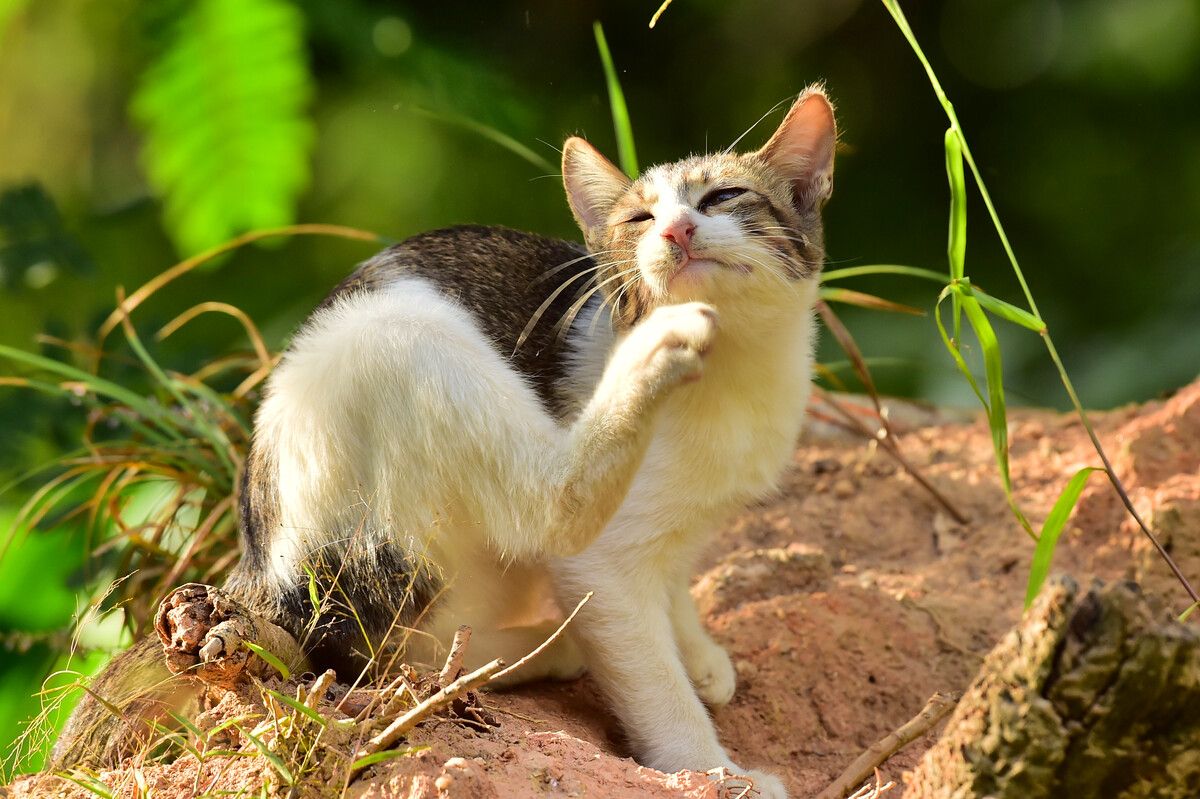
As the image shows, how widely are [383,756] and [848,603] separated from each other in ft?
4.71

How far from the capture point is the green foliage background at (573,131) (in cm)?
405

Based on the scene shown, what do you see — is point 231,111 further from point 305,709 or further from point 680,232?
point 305,709

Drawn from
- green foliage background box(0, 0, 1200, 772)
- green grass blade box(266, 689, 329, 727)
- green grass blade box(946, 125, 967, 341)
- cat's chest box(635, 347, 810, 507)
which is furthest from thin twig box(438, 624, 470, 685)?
green foliage background box(0, 0, 1200, 772)

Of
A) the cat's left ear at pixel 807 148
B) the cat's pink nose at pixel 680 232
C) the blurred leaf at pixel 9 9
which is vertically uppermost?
the blurred leaf at pixel 9 9

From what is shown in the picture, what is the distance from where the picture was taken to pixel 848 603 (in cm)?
264

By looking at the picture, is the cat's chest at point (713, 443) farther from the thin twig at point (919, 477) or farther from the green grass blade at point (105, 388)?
the green grass blade at point (105, 388)

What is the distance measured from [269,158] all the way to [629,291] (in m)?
2.24

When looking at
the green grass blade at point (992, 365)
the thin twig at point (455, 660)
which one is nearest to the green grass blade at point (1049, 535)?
the green grass blade at point (992, 365)

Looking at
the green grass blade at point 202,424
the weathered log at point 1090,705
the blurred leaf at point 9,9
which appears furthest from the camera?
the blurred leaf at point 9,9

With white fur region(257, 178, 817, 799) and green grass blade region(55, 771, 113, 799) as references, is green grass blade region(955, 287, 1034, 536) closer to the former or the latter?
white fur region(257, 178, 817, 799)

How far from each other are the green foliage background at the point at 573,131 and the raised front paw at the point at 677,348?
2333mm

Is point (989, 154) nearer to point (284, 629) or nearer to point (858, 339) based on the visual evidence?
point (858, 339)

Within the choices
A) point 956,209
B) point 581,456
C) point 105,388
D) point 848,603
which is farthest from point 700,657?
point 105,388

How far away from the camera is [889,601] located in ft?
8.76
